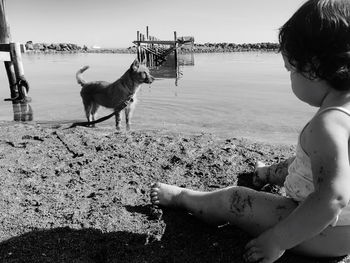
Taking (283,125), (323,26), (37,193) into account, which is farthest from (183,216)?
(283,125)

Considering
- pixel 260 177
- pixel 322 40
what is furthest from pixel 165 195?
pixel 322 40

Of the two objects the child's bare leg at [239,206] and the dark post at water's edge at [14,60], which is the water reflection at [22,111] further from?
the child's bare leg at [239,206]

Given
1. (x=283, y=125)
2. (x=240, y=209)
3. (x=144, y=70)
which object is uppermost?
(x=144, y=70)

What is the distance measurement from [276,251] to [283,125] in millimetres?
5260

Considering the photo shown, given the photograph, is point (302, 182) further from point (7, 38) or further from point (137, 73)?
point (7, 38)

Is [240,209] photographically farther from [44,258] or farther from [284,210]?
[44,258]

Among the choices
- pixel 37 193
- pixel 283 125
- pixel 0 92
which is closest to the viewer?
pixel 37 193

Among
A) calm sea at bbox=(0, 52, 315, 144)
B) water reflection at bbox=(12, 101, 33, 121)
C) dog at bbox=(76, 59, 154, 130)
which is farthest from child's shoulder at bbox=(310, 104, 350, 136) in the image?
water reflection at bbox=(12, 101, 33, 121)

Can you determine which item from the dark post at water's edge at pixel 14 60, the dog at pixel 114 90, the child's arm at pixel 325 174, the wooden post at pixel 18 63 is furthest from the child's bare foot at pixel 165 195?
the wooden post at pixel 18 63

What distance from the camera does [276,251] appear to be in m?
1.78

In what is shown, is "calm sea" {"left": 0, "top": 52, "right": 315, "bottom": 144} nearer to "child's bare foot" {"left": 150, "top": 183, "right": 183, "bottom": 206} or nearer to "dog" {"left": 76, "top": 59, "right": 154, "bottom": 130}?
"dog" {"left": 76, "top": 59, "right": 154, "bottom": 130}

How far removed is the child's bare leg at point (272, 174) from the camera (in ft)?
9.52

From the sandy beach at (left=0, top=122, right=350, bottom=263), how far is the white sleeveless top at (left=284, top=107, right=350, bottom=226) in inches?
13.2

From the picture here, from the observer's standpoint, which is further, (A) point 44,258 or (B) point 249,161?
(B) point 249,161
